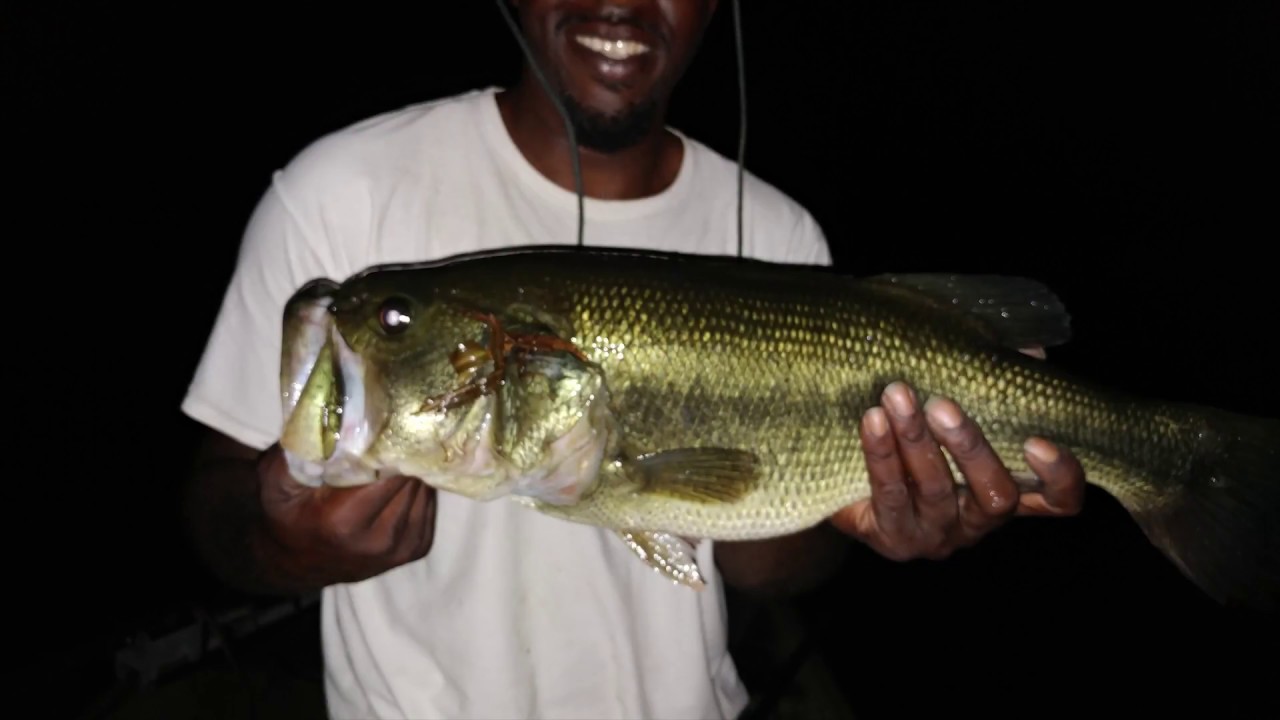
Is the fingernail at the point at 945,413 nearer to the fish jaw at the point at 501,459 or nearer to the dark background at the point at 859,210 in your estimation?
the fish jaw at the point at 501,459

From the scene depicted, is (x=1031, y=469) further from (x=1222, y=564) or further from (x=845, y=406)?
(x=1222, y=564)

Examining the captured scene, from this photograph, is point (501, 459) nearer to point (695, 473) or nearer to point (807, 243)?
point (695, 473)

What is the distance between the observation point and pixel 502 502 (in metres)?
2.07

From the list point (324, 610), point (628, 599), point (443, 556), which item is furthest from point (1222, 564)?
point (324, 610)

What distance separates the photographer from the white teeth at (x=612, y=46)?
221cm

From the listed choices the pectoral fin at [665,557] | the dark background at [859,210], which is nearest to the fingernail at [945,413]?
the pectoral fin at [665,557]

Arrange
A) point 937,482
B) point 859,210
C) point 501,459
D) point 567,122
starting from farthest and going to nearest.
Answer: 1. point 859,210
2. point 567,122
3. point 937,482
4. point 501,459

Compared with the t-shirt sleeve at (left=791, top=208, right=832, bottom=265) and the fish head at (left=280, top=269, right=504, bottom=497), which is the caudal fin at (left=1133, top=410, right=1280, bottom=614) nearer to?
the t-shirt sleeve at (left=791, top=208, right=832, bottom=265)

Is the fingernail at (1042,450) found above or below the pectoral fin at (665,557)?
above

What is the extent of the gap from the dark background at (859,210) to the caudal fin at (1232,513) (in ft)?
11.7

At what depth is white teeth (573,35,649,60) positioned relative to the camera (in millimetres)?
2209

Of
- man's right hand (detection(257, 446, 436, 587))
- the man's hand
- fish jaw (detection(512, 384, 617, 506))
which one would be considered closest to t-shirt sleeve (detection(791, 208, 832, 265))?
the man's hand

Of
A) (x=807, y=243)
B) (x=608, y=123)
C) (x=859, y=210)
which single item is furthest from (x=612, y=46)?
(x=859, y=210)

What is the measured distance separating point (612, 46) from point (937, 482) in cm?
135
